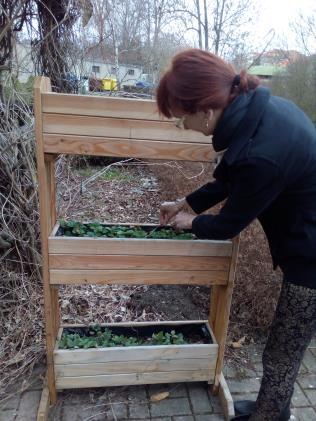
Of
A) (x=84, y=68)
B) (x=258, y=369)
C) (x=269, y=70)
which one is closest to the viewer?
(x=258, y=369)

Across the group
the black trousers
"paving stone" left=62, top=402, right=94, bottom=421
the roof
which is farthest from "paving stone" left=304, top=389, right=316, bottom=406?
the roof

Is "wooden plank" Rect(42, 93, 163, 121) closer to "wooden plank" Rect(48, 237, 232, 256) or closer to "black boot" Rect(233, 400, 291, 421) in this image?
"wooden plank" Rect(48, 237, 232, 256)

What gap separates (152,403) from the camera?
93.0 inches

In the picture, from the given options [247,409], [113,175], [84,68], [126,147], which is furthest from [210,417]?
[113,175]

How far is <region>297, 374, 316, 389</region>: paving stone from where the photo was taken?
101 inches

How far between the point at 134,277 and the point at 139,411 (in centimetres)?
94

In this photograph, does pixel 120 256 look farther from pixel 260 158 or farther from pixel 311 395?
pixel 311 395

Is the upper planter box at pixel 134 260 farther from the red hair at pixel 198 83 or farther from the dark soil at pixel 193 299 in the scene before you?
the dark soil at pixel 193 299

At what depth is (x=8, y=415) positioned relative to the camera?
2213 millimetres

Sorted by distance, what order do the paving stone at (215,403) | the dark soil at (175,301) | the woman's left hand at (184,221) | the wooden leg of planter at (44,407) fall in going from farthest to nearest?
the dark soil at (175,301)
the paving stone at (215,403)
the wooden leg of planter at (44,407)
the woman's left hand at (184,221)

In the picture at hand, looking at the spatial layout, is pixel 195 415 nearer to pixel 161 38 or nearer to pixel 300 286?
pixel 300 286

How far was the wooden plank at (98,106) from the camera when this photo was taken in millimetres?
1699

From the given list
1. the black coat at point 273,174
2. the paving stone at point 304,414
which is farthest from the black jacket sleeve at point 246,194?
the paving stone at point 304,414

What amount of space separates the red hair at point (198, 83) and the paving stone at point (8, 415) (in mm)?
2050
